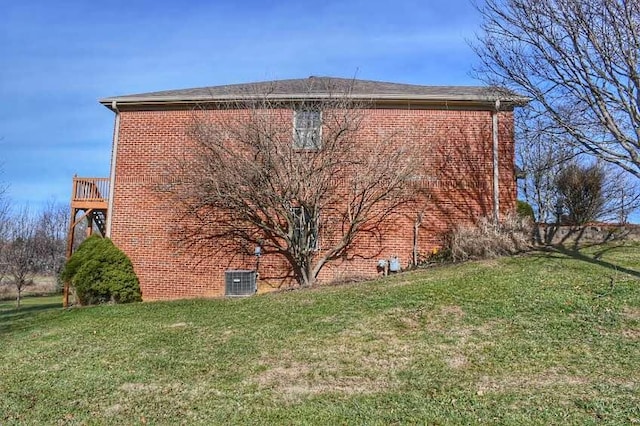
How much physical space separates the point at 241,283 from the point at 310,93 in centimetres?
528

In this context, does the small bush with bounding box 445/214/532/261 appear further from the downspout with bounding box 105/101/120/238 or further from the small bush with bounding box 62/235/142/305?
the downspout with bounding box 105/101/120/238

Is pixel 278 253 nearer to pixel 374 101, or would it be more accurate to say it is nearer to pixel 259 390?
pixel 374 101

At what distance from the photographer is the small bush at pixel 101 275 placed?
12516 millimetres

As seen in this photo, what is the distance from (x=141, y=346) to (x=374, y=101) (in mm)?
8643

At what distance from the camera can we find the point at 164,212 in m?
13.8

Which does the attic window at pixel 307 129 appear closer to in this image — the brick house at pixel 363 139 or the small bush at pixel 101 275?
the brick house at pixel 363 139

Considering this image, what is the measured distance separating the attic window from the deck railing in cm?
578

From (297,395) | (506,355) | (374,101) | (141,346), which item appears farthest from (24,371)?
(374,101)

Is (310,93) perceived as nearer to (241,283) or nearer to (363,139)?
(363,139)

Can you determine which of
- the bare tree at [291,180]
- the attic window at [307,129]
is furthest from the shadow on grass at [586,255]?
the attic window at [307,129]

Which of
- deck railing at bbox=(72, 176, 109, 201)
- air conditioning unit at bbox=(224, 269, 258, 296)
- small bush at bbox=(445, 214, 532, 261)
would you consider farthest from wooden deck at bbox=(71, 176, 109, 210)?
small bush at bbox=(445, 214, 532, 261)

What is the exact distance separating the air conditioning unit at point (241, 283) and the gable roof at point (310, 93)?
4563 mm

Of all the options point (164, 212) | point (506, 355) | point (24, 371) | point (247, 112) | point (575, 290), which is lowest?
point (24, 371)

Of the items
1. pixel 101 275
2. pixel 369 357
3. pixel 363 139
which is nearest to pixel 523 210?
pixel 363 139
